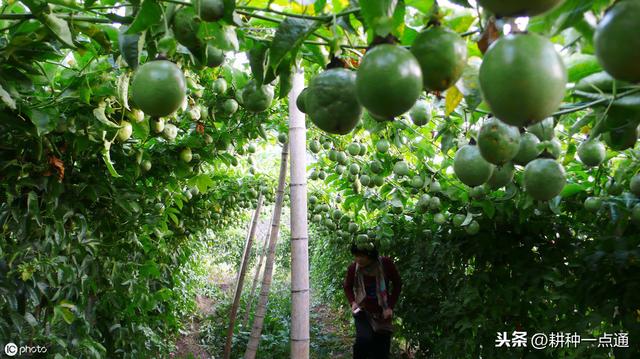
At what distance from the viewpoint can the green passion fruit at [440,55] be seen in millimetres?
927

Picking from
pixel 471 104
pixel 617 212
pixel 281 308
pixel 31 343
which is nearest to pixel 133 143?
pixel 31 343

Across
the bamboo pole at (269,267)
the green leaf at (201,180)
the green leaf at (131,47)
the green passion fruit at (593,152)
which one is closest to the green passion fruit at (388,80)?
the green leaf at (131,47)

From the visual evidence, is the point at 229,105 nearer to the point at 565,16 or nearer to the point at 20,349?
the point at 20,349

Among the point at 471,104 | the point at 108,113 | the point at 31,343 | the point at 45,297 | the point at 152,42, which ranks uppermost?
the point at 108,113

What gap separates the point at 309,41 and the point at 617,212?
205cm

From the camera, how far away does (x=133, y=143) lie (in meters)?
2.92

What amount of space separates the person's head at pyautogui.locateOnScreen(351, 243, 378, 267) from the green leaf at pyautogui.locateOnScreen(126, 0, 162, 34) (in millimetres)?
4103

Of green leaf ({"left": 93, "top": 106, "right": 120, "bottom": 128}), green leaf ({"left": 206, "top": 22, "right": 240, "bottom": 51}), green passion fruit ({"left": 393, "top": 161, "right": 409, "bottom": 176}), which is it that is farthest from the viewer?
green passion fruit ({"left": 393, "top": 161, "right": 409, "bottom": 176})

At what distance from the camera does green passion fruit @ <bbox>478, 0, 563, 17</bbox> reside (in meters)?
0.67

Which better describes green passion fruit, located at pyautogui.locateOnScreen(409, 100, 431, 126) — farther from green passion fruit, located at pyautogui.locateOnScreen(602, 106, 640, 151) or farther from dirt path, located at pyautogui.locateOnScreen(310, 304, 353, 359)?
dirt path, located at pyautogui.locateOnScreen(310, 304, 353, 359)

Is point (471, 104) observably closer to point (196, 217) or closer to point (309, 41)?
point (309, 41)

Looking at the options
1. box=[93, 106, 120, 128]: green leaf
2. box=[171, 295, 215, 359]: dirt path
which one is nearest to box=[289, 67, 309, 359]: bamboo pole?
box=[93, 106, 120, 128]: green leaf

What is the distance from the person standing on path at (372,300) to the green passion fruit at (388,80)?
4.19 m

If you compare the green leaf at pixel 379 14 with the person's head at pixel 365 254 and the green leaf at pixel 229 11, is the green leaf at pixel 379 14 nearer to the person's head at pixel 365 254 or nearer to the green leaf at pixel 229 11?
the green leaf at pixel 229 11
